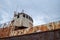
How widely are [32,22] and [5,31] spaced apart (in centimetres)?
359

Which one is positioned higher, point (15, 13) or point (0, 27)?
point (15, 13)

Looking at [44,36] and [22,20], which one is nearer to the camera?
[44,36]

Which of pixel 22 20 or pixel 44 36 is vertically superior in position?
pixel 22 20

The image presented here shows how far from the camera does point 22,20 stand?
10828 mm

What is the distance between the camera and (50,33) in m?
7.18

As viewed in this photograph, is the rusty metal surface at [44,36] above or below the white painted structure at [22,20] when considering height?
below

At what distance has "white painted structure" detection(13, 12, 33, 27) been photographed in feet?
34.3

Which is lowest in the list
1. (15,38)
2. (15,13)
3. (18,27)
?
(15,38)

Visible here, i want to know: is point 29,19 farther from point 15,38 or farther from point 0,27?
point 15,38

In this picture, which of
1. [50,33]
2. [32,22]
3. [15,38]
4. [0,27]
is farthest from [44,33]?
[32,22]

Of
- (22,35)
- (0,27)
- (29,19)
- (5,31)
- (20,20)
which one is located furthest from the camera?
(29,19)

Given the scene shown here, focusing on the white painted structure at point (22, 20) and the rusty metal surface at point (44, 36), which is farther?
the white painted structure at point (22, 20)

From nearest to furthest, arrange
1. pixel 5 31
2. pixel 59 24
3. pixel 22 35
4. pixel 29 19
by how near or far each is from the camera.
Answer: pixel 59 24
pixel 22 35
pixel 5 31
pixel 29 19

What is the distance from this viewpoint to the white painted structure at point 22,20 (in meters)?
10.5
